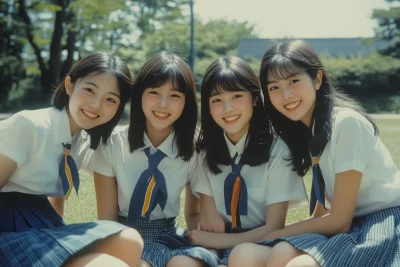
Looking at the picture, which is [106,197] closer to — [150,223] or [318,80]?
[150,223]

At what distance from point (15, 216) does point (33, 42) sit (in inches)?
Result: 672

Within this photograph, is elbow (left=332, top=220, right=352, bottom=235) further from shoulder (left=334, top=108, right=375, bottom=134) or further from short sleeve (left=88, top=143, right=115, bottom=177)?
→ short sleeve (left=88, top=143, right=115, bottom=177)

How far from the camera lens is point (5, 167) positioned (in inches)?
82.6

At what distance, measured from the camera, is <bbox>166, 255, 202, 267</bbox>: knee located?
6.99 ft

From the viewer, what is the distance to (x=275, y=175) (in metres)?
2.52

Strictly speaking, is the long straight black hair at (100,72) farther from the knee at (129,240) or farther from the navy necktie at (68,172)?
the knee at (129,240)

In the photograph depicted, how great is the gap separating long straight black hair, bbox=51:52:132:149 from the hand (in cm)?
69

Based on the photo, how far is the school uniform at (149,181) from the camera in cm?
248

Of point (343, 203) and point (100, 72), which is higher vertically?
point (100, 72)

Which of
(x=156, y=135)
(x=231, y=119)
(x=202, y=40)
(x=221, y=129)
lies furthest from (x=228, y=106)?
(x=202, y=40)

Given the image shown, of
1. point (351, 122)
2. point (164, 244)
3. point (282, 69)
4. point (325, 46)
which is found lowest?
point (325, 46)

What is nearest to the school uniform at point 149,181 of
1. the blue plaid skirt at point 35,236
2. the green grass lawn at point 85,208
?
the blue plaid skirt at point 35,236

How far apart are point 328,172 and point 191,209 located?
2.81 feet

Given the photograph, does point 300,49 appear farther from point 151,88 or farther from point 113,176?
point 113,176
